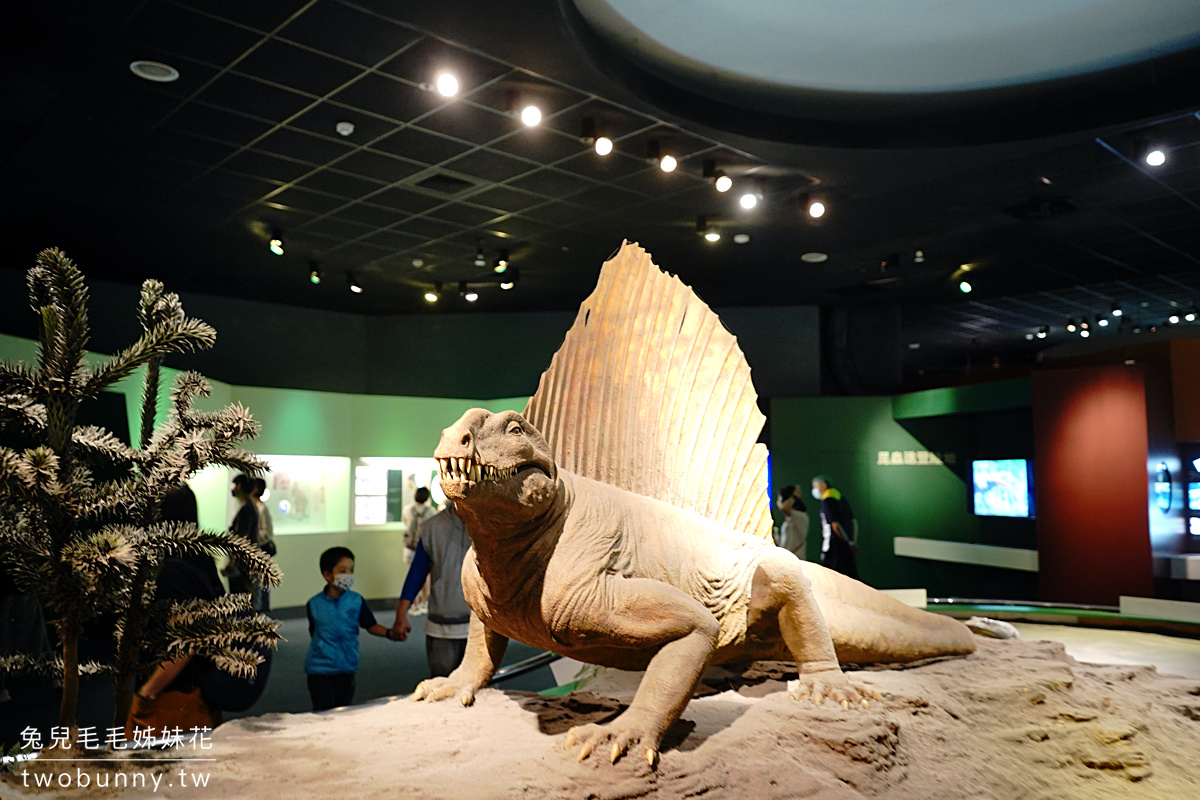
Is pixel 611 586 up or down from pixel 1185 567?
up

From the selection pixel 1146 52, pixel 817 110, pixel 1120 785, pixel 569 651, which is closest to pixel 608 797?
pixel 569 651

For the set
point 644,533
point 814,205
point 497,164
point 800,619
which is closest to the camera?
point 644,533

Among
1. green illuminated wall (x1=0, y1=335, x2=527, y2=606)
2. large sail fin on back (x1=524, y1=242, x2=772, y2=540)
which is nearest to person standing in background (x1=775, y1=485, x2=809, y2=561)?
green illuminated wall (x1=0, y1=335, x2=527, y2=606)

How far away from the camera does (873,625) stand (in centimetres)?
326

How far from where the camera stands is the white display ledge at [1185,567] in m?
7.62

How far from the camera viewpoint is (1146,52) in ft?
17.4

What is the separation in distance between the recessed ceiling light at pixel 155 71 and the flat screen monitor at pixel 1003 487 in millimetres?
9964

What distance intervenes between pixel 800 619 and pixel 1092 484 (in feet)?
22.4

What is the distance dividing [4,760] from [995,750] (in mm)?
2817

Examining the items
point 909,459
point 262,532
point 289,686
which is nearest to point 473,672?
point 289,686

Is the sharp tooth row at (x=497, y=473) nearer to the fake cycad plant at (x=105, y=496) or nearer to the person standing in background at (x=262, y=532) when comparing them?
the fake cycad plant at (x=105, y=496)

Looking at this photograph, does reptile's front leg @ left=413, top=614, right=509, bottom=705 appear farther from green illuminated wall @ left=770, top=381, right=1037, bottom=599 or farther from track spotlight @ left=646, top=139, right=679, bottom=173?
green illuminated wall @ left=770, top=381, right=1037, bottom=599

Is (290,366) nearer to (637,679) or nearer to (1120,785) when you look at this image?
(637,679)

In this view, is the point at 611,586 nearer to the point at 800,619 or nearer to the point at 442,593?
the point at 800,619
